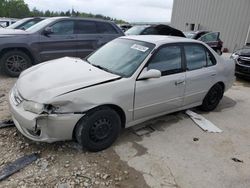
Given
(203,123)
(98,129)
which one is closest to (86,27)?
(203,123)

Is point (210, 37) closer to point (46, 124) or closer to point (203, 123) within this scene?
point (203, 123)

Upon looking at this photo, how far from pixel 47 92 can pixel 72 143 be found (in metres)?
0.89

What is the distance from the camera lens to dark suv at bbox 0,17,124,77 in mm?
6336

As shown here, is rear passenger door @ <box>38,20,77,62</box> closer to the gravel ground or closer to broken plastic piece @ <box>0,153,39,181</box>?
the gravel ground

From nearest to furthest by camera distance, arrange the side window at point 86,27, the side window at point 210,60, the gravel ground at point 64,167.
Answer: the gravel ground at point 64,167 → the side window at point 210,60 → the side window at point 86,27

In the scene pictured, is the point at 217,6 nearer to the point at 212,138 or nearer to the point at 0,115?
the point at 212,138

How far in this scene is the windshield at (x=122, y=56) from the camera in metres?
3.66

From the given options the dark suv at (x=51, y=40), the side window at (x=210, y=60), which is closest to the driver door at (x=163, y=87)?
the side window at (x=210, y=60)

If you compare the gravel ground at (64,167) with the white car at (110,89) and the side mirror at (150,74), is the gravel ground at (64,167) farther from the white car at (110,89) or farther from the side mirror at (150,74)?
the side mirror at (150,74)

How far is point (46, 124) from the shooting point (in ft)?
9.74

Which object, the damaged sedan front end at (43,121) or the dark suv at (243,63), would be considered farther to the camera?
the dark suv at (243,63)

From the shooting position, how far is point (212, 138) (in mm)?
4055

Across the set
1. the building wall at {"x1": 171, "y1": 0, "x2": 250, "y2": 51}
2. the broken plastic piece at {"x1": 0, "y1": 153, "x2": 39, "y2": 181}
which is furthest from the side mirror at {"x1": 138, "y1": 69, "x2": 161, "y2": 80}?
the building wall at {"x1": 171, "y1": 0, "x2": 250, "y2": 51}

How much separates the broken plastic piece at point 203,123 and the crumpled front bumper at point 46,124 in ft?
7.77
